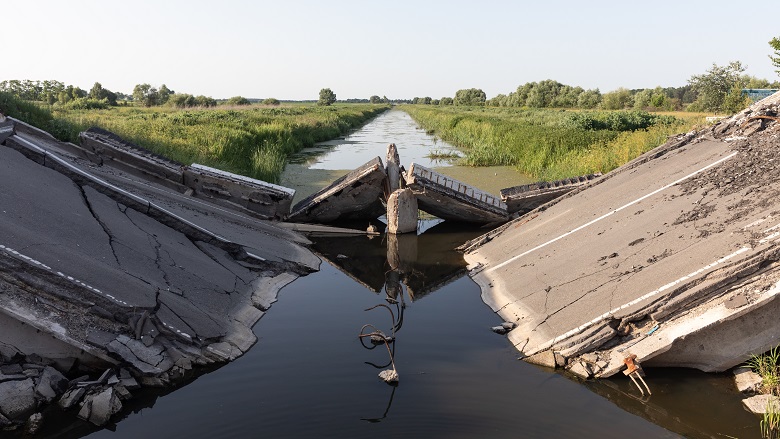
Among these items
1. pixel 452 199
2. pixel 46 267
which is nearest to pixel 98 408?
pixel 46 267

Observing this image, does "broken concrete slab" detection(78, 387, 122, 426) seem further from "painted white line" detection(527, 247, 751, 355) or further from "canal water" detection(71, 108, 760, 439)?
"painted white line" detection(527, 247, 751, 355)

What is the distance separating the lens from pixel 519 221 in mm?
10461

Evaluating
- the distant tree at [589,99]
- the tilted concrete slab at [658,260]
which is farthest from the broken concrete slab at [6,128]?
the distant tree at [589,99]

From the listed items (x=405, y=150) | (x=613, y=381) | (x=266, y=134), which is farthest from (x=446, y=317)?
(x=405, y=150)

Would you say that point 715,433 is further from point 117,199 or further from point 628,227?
point 117,199

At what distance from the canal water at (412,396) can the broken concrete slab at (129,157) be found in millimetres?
5278

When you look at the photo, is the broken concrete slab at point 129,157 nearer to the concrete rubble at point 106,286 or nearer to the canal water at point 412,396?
the concrete rubble at point 106,286

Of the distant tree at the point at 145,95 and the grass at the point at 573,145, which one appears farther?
the distant tree at the point at 145,95

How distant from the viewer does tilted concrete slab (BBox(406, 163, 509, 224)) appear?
1109 centimetres

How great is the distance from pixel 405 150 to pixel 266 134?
29.2ft

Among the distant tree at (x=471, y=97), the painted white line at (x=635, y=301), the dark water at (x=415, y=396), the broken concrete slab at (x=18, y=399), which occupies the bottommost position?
the dark water at (x=415, y=396)

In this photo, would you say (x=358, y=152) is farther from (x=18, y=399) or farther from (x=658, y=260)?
(x=18, y=399)

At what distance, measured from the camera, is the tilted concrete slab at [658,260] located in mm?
5379

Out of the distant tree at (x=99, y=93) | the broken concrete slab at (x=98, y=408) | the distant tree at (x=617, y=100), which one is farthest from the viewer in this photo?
A: the distant tree at (x=617, y=100)
